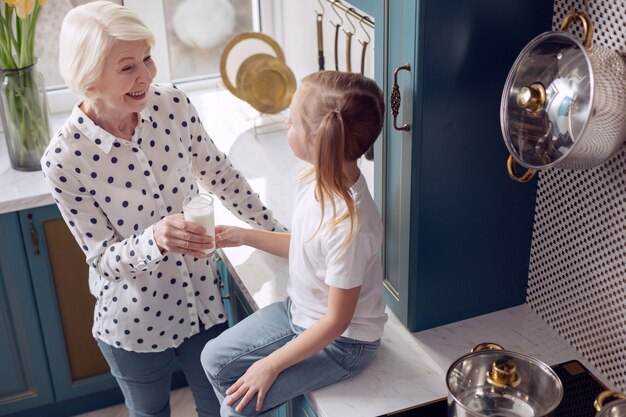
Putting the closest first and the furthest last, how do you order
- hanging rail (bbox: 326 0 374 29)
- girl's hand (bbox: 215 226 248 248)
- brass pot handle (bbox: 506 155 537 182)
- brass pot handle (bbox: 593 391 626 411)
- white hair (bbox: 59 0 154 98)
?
brass pot handle (bbox: 593 391 626 411) < brass pot handle (bbox: 506 155 537 182) < white hair (bbox: 59 0 154 98) < girl's hand (bbox: 215 226 248 248) < hanging rail (bbox: 326 0 374 29)

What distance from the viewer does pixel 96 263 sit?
6.17 feet

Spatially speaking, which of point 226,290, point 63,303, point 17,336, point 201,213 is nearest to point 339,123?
point 201,213

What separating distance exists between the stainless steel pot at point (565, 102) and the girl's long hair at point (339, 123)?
25cm

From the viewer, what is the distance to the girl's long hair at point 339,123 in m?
1.52

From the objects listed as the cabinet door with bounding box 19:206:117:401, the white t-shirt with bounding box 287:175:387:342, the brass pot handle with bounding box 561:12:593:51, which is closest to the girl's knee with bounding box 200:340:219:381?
the white t-shirt with bounding box 287:175:387:342

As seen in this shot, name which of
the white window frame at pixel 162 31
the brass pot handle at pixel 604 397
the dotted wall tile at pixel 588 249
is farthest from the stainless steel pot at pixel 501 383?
the white window frame at pixel 162 31

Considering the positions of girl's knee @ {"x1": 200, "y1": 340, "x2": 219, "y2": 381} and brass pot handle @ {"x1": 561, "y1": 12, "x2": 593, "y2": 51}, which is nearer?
brass pot handle @ {"x1": 561, "y1": 12, "x2": 593, "y2": 51}

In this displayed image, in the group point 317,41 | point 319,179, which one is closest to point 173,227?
point 319,179

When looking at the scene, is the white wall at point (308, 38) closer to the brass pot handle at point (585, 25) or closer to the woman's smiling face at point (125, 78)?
the woman's smiling face at point (125, 78)

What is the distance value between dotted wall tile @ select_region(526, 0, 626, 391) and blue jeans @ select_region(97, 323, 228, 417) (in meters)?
0.82

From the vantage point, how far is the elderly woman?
69.9 inches

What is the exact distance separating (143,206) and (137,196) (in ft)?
0.10

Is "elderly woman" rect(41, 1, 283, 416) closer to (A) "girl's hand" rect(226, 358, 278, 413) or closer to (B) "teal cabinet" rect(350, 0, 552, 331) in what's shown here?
(A) "girl's hand" rect(226, 358, 278, 413)

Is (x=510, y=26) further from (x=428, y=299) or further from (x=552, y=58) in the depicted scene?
(x=428, y=299)
